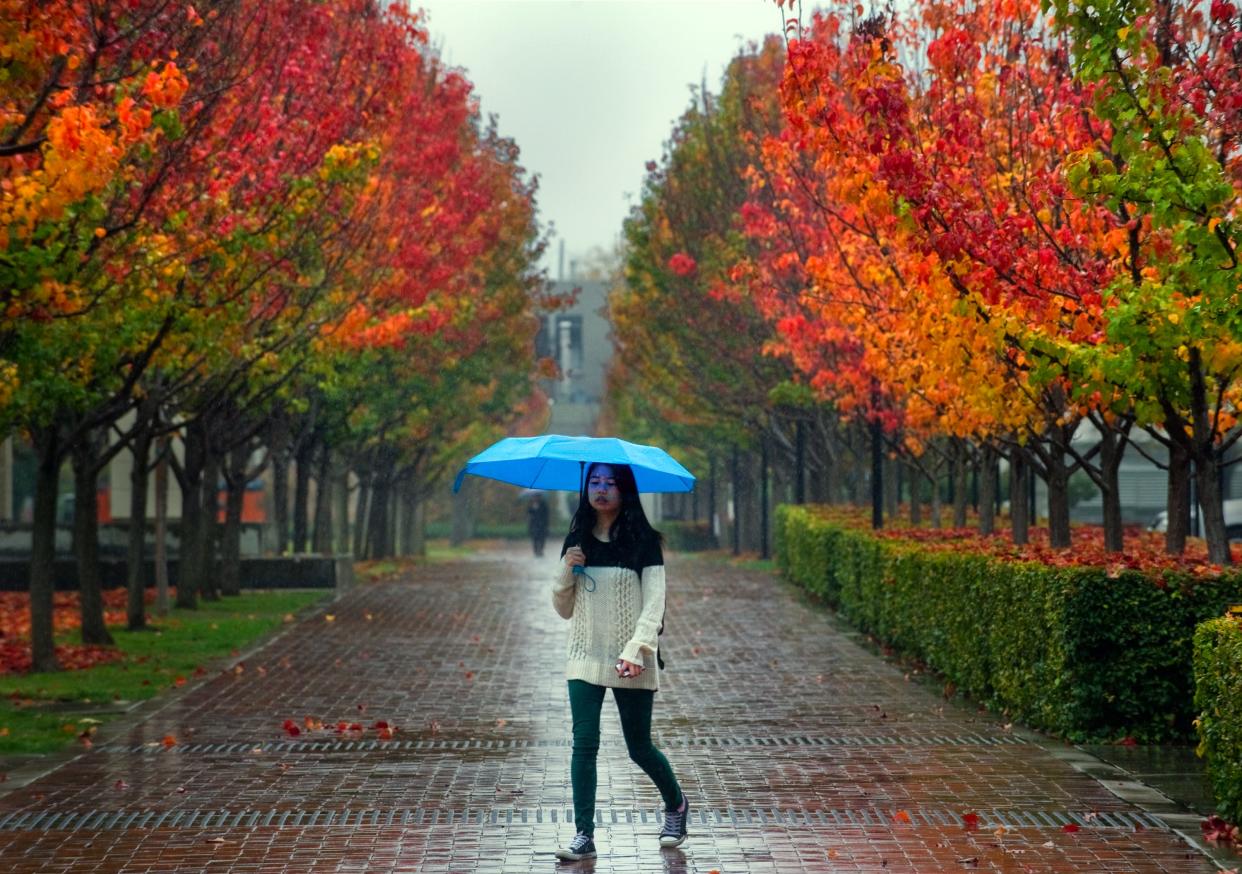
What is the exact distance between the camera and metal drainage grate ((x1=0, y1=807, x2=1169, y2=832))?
914cm

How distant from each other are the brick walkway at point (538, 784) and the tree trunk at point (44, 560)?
1.80 metres

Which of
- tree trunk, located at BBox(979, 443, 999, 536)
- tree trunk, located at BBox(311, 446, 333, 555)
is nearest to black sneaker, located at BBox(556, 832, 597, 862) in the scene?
tree trunk, located at BBox(979, 443, 999, 536)

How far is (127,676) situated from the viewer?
1630cm

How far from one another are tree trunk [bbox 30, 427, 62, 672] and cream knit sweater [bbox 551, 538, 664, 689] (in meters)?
9.51

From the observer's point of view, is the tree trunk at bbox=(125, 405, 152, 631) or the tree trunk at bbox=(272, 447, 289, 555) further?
the tree trunk at bbox=(272, 447, 289, 555)

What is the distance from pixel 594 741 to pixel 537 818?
1.18m

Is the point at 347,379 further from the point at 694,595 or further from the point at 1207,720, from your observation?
the point at 1207,720

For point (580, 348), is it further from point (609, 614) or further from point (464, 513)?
point (609, 614)

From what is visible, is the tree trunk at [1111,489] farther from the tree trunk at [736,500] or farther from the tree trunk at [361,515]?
the tree trunk at [736,500]

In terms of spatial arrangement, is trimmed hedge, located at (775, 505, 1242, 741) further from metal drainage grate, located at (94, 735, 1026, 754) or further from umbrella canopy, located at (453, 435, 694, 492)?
umbrella canopy, located at (453, 435, 694, 492)

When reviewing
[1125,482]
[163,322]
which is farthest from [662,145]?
[1125,482]

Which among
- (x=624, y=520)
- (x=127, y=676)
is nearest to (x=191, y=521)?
(x=127, y=676)

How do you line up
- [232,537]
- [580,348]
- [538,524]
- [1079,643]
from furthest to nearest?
[580,348]
[538,524]
[232,537]
[1079,643]

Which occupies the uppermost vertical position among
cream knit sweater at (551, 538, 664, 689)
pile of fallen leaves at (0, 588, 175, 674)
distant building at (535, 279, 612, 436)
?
distant building at (535, 279, 612, 436)
